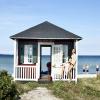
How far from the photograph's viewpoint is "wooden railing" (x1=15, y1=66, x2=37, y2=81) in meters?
30.8

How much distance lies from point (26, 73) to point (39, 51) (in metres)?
1.65

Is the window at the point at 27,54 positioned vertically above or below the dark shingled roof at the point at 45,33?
below

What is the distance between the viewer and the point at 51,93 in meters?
23.9

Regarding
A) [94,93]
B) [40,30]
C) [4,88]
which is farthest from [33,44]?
[4,88]

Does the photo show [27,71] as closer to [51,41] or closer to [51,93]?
[51,41]

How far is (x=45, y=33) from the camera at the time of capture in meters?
31.2

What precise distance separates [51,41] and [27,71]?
2.47 m

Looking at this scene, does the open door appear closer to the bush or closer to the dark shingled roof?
the dark shingled roof

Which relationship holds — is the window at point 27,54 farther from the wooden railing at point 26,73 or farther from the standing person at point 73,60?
the standing person at point 73,60

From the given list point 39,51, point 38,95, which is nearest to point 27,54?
point 39,51

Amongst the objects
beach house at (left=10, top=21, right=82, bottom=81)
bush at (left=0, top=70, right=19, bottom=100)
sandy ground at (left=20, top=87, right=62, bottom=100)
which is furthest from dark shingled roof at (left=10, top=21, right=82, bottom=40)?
bush at (left=0, top=70, right=19, bottom=100)

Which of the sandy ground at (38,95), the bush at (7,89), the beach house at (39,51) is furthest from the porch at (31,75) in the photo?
the bush at (7,89)

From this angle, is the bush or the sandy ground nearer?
the bush

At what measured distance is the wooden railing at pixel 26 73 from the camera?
101 ft
